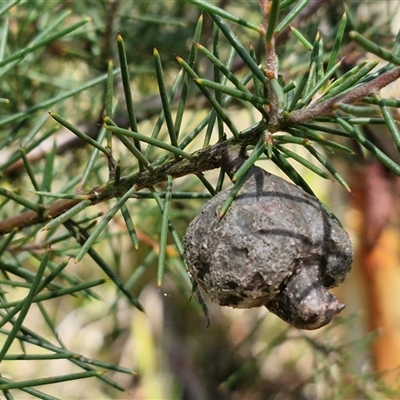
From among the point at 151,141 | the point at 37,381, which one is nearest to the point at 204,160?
the point at 151,141

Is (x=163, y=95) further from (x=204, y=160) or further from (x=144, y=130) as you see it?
(x=144, y=130)

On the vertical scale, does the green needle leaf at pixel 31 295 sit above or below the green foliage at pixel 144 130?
below

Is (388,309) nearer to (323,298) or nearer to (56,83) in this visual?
(56,83)

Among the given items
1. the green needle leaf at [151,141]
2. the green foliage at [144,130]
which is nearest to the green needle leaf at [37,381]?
the green foliage at [144,130]

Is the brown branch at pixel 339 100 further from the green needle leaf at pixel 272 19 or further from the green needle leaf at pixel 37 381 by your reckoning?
the green needle leaf at pixel 37 381

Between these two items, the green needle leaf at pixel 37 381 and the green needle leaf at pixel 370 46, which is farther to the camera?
the green needle leaf at pixel 37 381

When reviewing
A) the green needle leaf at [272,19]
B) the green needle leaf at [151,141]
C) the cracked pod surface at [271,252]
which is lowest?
the cracked pod surface at [271,252]

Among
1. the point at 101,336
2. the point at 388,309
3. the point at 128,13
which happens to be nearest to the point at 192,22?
the point at 128,13

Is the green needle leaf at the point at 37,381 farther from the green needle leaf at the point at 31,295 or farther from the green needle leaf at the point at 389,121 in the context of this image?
the green needle leaf at the point at 389,121

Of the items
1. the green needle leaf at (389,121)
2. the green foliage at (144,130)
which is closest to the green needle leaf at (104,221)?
the green foliage at (144,130)
